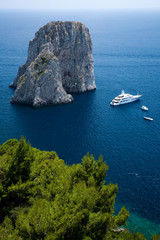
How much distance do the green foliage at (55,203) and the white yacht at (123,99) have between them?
6634 centimetres

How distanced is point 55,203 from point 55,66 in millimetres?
81419

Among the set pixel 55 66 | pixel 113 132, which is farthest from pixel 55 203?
pixel 55 66

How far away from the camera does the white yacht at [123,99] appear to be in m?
106

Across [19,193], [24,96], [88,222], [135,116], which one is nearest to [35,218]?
[88,222]

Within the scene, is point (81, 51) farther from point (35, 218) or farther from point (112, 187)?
point (35, 218)

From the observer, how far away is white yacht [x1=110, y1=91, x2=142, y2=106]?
106 m

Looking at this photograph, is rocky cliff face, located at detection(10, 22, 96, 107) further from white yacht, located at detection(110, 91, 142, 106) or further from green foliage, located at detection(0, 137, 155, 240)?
green foliage, located at detection(0, 137, 155, 240)

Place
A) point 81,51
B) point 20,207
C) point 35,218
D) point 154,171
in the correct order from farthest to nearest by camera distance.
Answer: point 81,51, point 154,171, point 20,207, point 35,218

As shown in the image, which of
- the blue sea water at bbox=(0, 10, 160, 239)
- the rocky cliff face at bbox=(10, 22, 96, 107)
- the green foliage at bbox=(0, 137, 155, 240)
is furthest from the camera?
the rocky cliff face at bbox=(10, 22, 96, 107)

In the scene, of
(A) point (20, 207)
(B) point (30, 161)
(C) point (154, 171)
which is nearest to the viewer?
(A) point (20, 207)

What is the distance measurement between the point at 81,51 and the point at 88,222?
331 ft

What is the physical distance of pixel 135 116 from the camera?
319 ft

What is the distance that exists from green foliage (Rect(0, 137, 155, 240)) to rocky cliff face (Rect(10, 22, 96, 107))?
206ft

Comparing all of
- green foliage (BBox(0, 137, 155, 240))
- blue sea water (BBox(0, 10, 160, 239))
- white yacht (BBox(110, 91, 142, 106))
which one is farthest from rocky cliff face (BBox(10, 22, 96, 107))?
green foliage (BBox(0, 137, 155, 240))
